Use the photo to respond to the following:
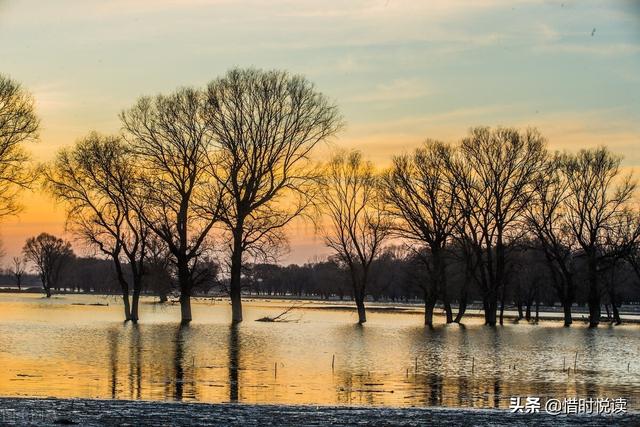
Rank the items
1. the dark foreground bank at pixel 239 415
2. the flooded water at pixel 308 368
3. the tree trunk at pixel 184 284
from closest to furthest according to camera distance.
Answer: the dark foreground bank at pixel 239 415 < the flooded water at pixel 308 368 < the tree trunk at pixel 184 284

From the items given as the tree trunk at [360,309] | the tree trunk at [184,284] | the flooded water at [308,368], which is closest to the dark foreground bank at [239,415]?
the flooded water at [308,368]

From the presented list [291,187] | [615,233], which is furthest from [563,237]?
[291,187]

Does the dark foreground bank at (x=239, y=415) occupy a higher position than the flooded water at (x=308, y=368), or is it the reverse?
the dark foreground bank at (x=239, y=415)

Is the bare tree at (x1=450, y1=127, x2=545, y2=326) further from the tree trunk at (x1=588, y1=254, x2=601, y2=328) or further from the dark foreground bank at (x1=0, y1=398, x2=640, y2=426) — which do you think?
the dark foreground bank at (x1=0, y1=398, x2=640, y2=426)

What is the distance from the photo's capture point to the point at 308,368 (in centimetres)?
3183

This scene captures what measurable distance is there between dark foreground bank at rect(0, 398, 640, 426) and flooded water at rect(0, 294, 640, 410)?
9.75ft

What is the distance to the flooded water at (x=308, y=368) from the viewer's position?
78.7ft

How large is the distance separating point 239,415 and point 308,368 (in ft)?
46.8

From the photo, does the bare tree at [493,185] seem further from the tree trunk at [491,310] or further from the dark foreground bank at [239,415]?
the dark foreground bank at [239,415]

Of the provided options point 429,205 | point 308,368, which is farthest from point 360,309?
point 308,368

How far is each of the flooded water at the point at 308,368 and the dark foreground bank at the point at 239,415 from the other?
9.75 feet

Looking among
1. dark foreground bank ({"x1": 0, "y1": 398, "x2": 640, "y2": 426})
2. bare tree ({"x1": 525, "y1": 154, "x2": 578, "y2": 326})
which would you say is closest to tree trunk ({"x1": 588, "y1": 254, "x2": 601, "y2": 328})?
bare tree ({"x1": 525, "y1": 154, "x2": 578, "y2": 326})

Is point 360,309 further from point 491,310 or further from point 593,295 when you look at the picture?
point 593,295

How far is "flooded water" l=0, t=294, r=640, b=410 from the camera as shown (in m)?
24.0
